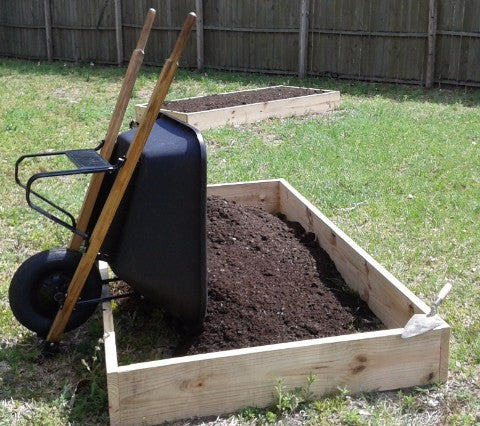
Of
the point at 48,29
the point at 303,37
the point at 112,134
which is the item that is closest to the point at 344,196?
the point at 112,134

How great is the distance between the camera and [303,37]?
1471 cm

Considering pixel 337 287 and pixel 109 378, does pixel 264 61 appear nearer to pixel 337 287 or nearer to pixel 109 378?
pixel 337 287

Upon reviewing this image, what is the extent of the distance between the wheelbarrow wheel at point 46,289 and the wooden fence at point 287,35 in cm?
1087

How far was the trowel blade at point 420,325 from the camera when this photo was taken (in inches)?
129

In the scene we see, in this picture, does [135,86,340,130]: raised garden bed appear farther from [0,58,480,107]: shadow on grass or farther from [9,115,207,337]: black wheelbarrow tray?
[9,115,207,337]: black wheelbarrow tray

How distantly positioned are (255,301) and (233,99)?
289 inches

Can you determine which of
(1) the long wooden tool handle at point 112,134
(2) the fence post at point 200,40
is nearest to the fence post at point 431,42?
(2) the fence post at point 200,40

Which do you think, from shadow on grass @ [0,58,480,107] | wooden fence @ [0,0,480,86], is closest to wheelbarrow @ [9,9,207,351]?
shadow on grass @ [0,58,480,107]

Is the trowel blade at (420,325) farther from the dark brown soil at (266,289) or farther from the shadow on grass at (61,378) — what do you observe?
the shadow on grass at (61,378)

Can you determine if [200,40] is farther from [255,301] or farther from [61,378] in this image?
[61,378]

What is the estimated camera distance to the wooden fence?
13.2 m

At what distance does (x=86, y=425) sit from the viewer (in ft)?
10.5

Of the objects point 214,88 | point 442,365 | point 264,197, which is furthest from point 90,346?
point 214,88

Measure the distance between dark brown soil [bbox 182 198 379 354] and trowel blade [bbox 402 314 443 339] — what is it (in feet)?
1.79
